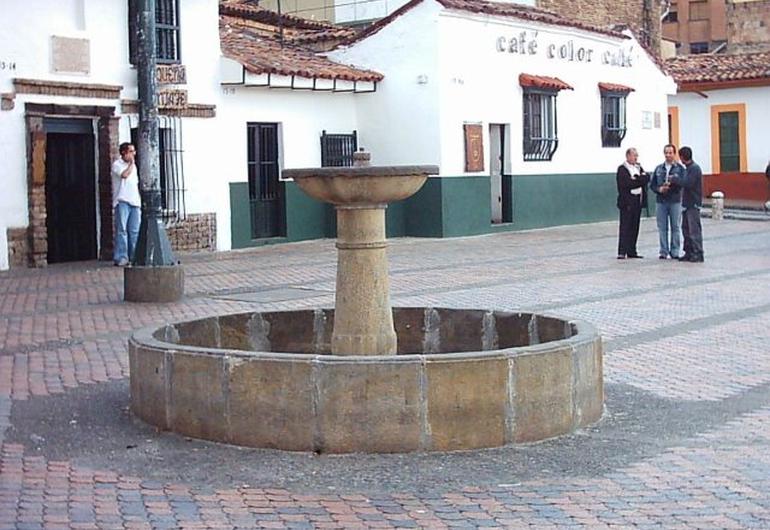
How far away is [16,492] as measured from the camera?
18.7 ft

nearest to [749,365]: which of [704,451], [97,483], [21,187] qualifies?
[704,451]

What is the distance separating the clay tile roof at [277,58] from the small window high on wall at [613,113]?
6624 mm

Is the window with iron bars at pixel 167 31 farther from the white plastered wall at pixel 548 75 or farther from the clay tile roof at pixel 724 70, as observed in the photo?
the clay tile roof at pixel 724 70

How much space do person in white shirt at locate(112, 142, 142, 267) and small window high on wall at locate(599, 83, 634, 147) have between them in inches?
505

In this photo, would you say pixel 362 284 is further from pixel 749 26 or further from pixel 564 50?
pixel 749 26

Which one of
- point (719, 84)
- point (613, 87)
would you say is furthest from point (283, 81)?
point (719, 84)

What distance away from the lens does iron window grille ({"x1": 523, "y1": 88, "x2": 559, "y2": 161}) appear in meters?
24.1

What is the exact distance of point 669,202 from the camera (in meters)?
17.6

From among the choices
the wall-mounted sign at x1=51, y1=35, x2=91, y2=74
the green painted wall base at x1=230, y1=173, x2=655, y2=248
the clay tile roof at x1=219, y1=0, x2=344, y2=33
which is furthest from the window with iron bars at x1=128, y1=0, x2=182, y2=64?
the clay tile roof at x1=219, y1=0, x2=344, y2=33

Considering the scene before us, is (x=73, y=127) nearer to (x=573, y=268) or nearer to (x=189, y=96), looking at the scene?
(x=189, y=96)

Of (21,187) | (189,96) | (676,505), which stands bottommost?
(676,505)

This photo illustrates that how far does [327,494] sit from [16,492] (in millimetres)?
1475

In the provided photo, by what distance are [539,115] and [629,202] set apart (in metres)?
7.12

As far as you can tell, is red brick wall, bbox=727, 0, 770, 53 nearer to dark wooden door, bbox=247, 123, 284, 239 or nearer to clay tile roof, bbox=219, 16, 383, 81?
clay tile roof, bbox=219, 16, 383, 81
